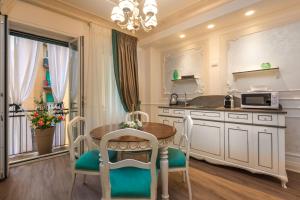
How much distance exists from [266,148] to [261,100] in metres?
0.69

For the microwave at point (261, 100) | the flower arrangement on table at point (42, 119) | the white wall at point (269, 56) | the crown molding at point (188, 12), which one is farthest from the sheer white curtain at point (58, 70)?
the microwave at point (261, 100)

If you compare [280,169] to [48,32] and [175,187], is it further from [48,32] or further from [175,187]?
[48,32]

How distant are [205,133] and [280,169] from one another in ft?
3.47

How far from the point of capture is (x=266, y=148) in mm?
2141

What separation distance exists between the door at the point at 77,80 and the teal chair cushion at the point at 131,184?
1.91 metres

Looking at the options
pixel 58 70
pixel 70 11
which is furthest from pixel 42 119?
pixel 70 11

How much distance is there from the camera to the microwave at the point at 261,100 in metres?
2.28

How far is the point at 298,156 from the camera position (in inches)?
94.6

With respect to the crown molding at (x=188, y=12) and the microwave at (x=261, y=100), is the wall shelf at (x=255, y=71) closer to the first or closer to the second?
the microwave at (x=261, y=100)

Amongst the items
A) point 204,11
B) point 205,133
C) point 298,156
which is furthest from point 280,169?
point 204,11

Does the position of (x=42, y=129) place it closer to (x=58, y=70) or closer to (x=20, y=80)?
(x=20, y=80)

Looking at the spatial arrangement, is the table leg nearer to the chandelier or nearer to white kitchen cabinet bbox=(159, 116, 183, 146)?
the chandelier

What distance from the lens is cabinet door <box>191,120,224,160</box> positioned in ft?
8.50

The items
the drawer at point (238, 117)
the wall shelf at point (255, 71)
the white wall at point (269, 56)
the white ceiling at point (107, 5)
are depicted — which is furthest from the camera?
the white ceiling at point (107, 5)
